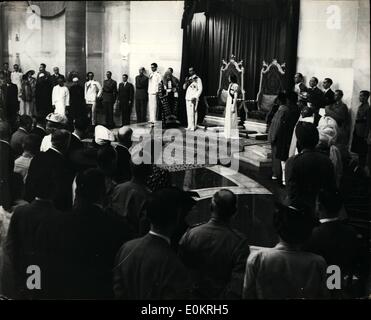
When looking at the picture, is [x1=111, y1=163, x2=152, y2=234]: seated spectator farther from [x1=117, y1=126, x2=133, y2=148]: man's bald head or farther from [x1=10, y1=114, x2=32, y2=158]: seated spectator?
[x1=10, y1=114, x2=32, y2=158]: seated spectator

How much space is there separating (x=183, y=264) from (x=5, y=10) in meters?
3.29

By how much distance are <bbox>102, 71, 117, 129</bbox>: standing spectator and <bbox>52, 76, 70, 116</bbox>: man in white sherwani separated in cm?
41

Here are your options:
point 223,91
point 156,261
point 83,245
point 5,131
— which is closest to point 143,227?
point 83,245

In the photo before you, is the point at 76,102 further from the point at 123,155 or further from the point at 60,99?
the point at 123,155

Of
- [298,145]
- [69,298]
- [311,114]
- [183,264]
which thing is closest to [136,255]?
[183,264]

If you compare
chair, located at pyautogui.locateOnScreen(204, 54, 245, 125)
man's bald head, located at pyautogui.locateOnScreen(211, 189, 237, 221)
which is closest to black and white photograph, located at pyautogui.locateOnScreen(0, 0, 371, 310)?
man's bald head, located at pyautogui.locateOnScreen(211, 189, 237, 221)

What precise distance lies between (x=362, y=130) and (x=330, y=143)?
34cm

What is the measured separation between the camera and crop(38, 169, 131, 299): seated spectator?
3.80m

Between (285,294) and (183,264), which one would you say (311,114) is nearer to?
(285,294)

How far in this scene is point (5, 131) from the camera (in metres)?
4.90

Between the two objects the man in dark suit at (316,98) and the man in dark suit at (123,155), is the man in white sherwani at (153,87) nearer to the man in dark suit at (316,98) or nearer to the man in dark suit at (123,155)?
the man in dark suit at (123,155)

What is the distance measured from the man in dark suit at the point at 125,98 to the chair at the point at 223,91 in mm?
1828

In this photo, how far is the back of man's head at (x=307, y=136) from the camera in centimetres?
479

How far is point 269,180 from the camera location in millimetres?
5305
